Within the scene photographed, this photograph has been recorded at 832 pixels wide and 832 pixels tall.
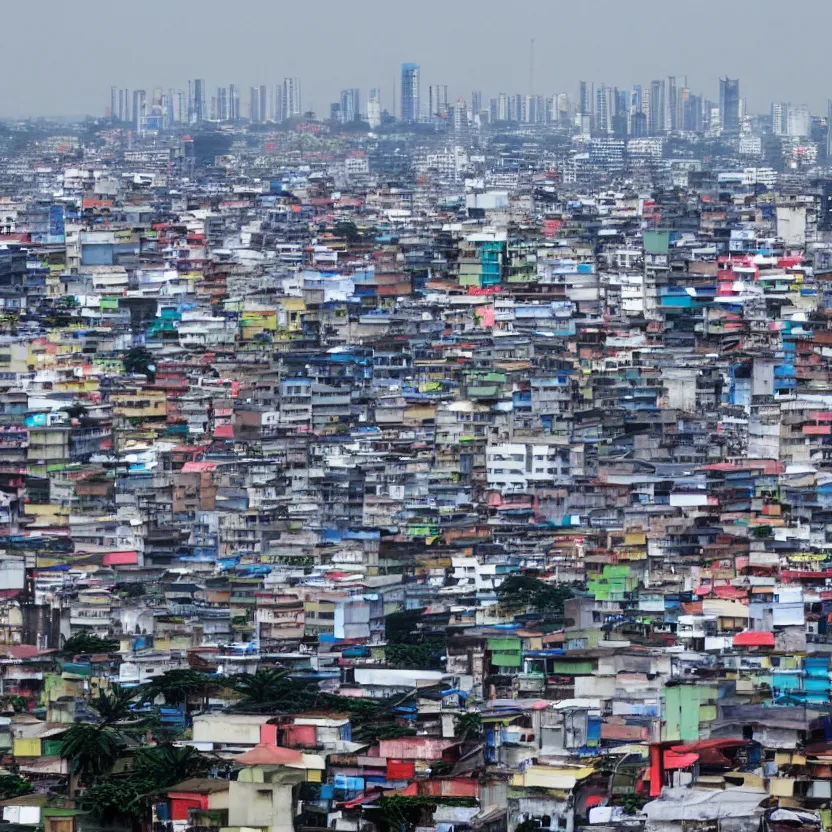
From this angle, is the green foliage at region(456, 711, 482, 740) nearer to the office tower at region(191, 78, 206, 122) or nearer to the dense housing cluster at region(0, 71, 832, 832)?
the dense housing cluster at region(0, 71, 832, 832)

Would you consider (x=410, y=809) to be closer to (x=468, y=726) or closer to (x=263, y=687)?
(x=468, y=726)

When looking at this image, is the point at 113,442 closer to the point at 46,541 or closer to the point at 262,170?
the point at 46,541

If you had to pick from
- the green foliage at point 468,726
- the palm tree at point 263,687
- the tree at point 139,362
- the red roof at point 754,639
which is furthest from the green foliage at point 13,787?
the tree at point 139,362

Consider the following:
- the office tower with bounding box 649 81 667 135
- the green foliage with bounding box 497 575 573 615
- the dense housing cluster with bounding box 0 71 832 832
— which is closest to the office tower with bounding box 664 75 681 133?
the office tower with bounding box 649 81 667 135

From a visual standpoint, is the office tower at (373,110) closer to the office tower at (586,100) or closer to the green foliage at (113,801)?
the office tower at (586,100)

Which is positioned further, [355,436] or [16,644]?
[355,436]

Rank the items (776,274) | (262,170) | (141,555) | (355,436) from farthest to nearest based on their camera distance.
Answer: (262,170) < (776,274) < (355,436) < (141,555)

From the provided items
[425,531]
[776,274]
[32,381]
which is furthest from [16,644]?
[776,274]

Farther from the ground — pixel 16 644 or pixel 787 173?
pixel 787 173

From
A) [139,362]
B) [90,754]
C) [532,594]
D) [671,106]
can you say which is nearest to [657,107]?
[671,106]
